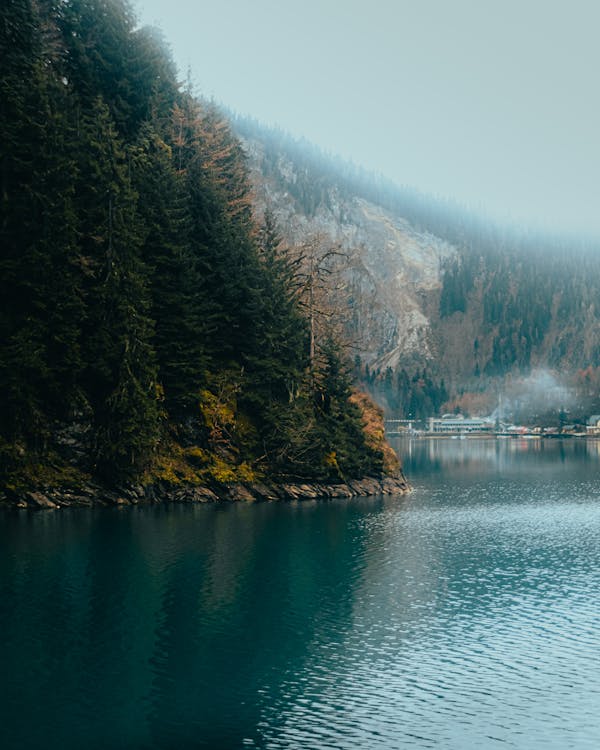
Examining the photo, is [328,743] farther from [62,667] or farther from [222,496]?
[222,496]

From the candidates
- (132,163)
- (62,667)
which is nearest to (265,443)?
(132,163)

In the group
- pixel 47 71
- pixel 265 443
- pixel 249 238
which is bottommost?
pixel 265 443

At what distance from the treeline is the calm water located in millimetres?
10574

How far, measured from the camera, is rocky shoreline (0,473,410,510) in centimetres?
7119

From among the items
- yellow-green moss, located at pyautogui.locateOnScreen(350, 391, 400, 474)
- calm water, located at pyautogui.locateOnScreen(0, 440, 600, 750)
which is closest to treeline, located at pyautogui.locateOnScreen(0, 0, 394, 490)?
yellow-green moss, located at pyautogui.locateOnScreen(350, 391, 400, 474)

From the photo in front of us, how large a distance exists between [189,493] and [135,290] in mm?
20568

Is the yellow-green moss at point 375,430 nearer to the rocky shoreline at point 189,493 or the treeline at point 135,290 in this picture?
the treeline at point 135,290

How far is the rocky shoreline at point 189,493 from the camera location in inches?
2803

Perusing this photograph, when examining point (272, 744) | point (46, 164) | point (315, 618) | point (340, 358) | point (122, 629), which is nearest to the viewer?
Answer: point (272, 744)

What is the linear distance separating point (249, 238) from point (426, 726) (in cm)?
7322

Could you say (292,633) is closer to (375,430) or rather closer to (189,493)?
(189,493)

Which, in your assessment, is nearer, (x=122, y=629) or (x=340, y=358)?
(x=122, y=629)

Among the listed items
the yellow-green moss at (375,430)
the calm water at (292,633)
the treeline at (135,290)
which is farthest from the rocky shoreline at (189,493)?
the calm water at (292,633)

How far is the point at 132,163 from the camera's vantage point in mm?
86625
